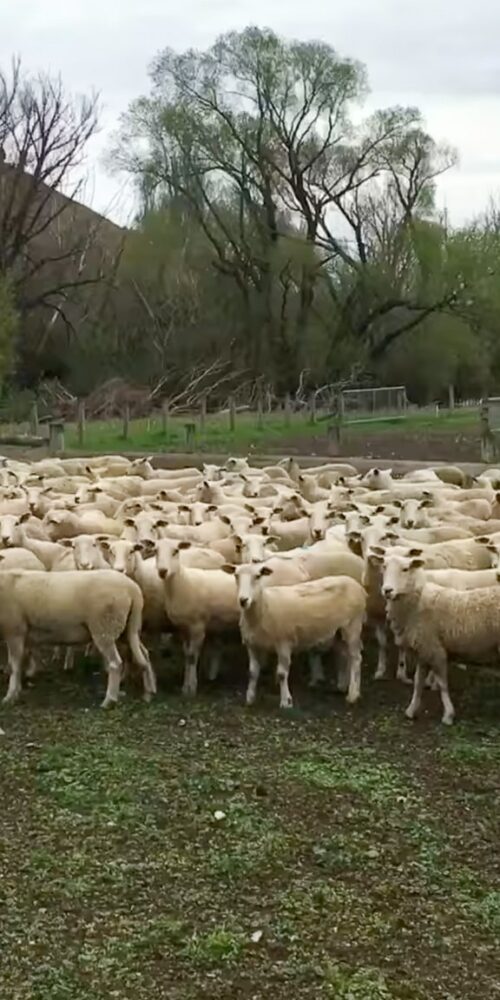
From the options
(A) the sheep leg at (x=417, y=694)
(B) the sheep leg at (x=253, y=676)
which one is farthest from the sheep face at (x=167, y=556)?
(A) the sheep leg at (x=417, y=694)

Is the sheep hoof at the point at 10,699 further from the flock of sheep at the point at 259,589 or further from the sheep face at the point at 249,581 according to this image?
the sheep face at the point at 249,581

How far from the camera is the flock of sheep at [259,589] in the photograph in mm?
8461

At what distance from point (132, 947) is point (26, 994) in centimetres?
51

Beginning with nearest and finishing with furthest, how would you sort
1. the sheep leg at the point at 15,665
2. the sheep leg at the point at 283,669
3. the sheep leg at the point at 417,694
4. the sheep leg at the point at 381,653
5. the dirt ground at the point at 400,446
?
the sheep leg at the point at 417,694
the sheep leg at the point at 283,669
the sheep leg at the point at 15,665
the sheep leg at the point at 381,653
the dirt ground at the point at 400,446

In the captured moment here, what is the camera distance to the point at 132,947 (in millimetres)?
5012

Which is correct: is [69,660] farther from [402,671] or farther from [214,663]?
[402,671]

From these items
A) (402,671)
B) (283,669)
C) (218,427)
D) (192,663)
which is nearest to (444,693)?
(402,671)

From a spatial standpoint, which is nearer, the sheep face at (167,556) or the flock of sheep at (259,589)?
the flock of sheep at (259,589)

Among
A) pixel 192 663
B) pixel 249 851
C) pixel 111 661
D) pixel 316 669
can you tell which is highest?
pixel 111 661

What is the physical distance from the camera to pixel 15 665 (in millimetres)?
8812

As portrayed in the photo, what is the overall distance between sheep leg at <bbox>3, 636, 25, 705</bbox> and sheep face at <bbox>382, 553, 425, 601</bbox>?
2.73 meters

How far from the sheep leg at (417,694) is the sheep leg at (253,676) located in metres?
1.12

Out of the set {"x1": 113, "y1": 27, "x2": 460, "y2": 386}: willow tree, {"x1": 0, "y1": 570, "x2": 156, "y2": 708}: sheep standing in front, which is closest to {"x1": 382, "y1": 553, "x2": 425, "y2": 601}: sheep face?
{"x1": 0, "y1": 570, "x2": 156, "y2": 708}: sheep standing in front

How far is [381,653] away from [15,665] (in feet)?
9.36
